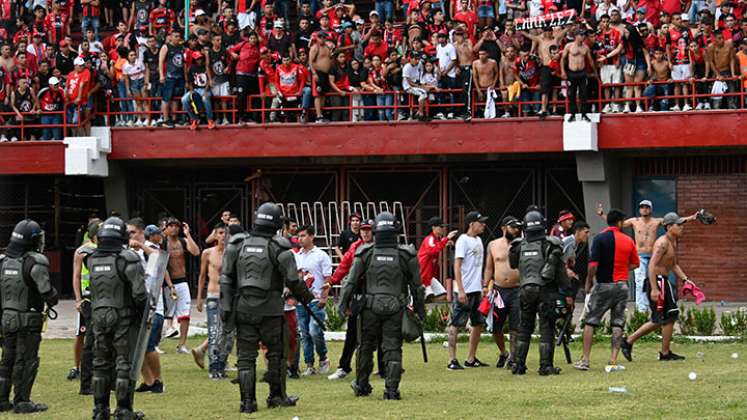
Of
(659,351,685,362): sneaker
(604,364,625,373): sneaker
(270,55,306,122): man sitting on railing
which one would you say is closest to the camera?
(604,364,625,373): sneaker

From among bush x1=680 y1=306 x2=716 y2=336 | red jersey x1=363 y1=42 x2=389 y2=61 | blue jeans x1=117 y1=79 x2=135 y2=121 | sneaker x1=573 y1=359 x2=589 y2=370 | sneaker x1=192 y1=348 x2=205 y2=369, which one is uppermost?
red jersey x1=363 y1=42 x2=389 y2=61

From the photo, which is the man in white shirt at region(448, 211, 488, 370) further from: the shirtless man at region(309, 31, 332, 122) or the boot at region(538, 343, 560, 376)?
the shirtless man at region(309, 31, 332, 122)

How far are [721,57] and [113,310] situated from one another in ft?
51.5

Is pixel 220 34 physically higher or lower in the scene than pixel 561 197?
higher

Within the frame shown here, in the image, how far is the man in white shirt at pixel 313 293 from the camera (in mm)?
16906

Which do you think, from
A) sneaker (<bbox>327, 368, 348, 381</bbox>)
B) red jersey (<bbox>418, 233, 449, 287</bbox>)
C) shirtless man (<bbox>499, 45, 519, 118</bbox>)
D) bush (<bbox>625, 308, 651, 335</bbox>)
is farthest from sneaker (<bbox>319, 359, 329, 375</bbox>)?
shirtless man (<bbox>499, 45, 519, 118</bbox>)

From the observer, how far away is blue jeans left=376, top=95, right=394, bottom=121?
28.2 meters

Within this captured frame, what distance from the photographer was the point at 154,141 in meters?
29.5

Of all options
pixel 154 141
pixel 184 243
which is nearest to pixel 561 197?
pixel 154 141

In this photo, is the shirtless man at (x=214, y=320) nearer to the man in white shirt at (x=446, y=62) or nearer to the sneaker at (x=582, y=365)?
the sneaker at (x=582, y=365)

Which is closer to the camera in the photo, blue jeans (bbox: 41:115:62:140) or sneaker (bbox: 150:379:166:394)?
sneaker (bbox: 150:379:166:394)

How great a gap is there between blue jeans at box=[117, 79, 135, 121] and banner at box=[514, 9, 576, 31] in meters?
8.11

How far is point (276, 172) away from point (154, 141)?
9.28 feet

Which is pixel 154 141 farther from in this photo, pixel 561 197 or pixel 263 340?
pixel 263 340
